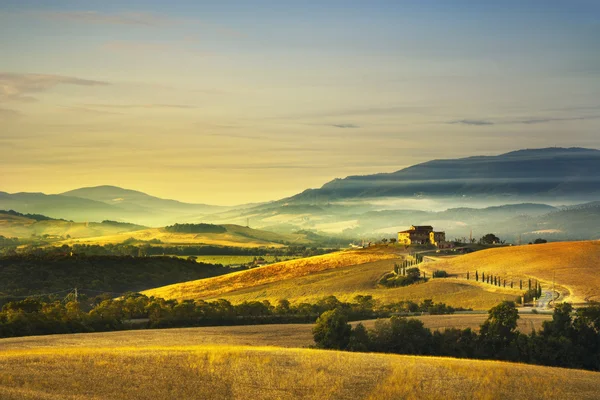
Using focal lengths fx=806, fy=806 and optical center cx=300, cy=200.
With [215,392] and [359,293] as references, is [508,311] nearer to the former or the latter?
[215,392]

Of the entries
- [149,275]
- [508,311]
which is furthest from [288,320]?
[149,275]

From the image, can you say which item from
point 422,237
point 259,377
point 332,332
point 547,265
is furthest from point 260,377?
point 422,237

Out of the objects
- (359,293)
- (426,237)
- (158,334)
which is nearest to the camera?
(158,334)

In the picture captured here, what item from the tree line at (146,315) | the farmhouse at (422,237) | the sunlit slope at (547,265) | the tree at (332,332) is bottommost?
the tree line at (146,315)

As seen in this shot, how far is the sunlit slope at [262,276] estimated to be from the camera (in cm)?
13038

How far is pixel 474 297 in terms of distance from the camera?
92938 mm

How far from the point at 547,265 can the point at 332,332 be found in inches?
2684

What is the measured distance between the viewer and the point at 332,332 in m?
51.5

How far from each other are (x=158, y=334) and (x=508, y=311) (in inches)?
940

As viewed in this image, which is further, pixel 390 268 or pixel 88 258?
pixel 88 258

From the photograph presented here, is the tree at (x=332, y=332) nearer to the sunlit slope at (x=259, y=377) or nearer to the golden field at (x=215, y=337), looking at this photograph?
the golden field at (x=215, y=337)

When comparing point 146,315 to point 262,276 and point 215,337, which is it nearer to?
point 215,337

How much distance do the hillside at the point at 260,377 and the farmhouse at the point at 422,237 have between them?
13199 centimetres

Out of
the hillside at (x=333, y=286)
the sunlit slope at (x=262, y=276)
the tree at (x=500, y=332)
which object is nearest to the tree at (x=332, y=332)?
the tree at (x=500, y=332)
